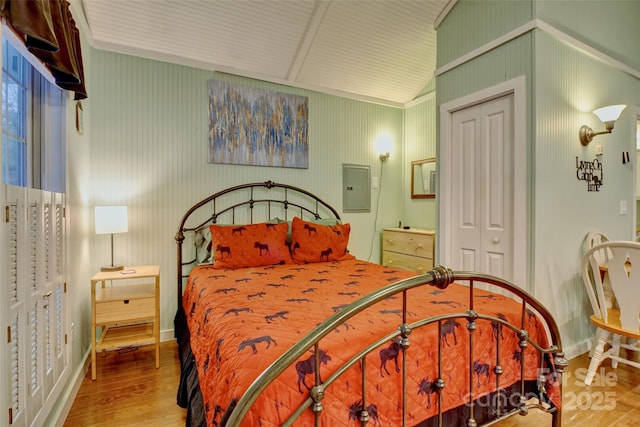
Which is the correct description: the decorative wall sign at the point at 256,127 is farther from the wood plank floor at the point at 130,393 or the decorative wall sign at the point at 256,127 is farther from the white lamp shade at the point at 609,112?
the white lamp shade at the point at 609,112

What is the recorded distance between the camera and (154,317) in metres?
2.32

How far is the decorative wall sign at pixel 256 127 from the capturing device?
3057 millimetres

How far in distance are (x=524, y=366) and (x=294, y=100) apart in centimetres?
297

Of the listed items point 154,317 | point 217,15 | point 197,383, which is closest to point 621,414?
point 197,383

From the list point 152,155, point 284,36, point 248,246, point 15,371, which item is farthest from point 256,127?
point 15,371

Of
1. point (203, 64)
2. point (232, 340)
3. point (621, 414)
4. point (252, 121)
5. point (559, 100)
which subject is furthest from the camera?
point (252, 121)

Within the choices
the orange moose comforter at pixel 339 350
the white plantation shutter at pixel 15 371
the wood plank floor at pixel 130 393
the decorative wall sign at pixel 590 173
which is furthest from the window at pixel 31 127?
the decorative wall sign at pixel 590 173

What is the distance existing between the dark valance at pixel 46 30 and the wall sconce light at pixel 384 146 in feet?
9.98

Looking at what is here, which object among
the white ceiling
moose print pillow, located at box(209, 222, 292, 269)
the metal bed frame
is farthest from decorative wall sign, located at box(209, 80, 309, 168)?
the metal bed frame

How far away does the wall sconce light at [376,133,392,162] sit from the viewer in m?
3.95

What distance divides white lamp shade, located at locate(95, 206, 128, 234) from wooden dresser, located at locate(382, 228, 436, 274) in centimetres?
270

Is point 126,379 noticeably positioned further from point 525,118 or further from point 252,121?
point 525,118
